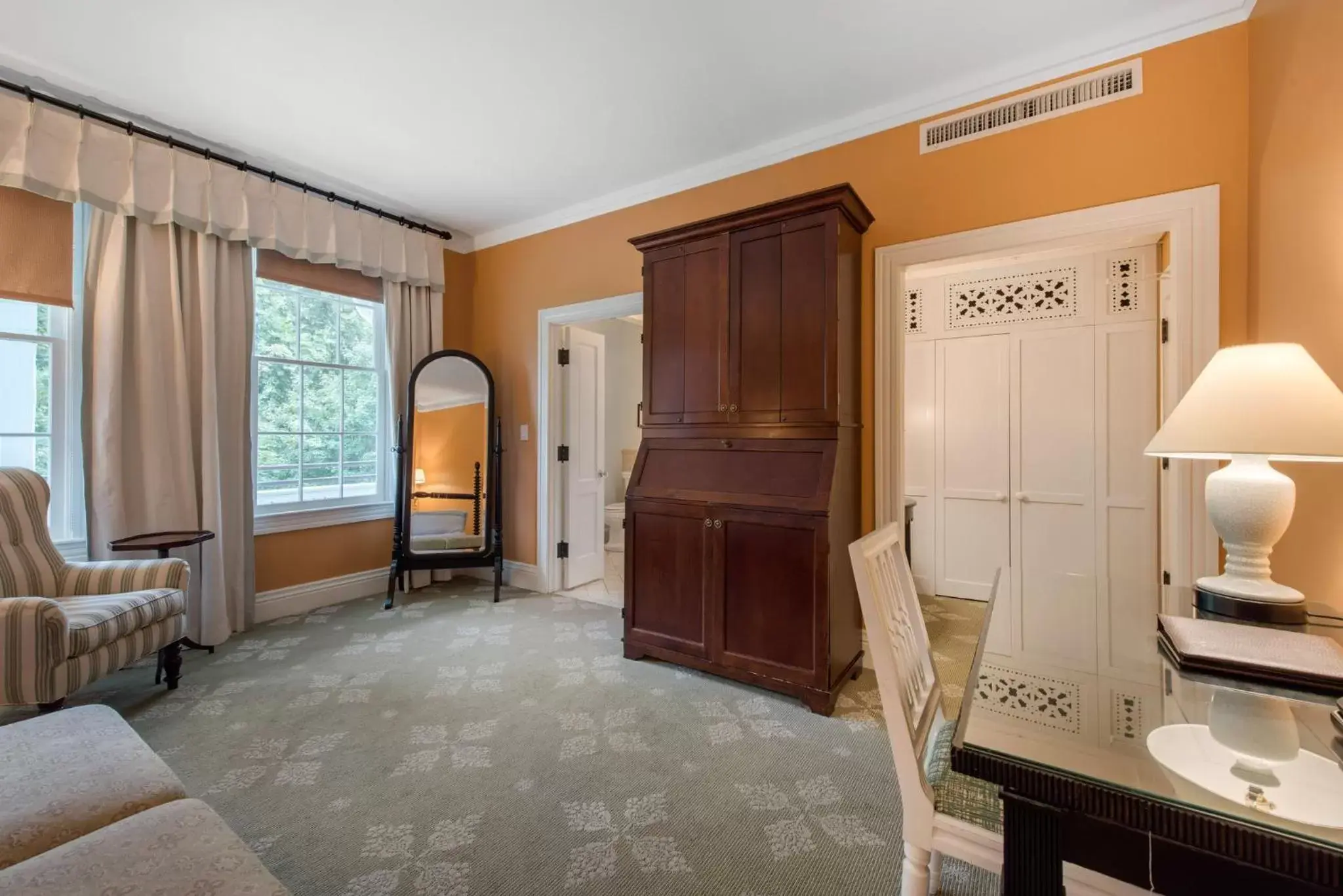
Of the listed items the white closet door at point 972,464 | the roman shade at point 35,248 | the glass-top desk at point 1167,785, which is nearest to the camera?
the glass-top desk at point 1167,785

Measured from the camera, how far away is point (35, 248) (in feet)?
8.38

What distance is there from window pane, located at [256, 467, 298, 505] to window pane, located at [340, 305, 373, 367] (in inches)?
33.3

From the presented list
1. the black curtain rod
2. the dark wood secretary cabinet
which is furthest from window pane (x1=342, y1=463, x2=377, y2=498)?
the dark wood secretary cabinet

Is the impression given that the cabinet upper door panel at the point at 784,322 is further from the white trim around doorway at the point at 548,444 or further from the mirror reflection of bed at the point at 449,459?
the mirror reflection of bed at the point at 449,459

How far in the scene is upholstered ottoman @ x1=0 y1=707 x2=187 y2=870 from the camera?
3.24 feet

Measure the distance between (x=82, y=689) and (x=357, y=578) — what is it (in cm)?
151

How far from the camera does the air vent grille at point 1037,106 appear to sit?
2182mm

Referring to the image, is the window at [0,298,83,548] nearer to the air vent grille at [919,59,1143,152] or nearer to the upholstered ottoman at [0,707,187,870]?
the upholstered ottoman at [0,707,187,870]

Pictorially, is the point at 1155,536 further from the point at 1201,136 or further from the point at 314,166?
the point at 314,166

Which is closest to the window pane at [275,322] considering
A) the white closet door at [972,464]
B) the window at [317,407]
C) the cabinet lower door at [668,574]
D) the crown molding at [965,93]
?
the window at [317,407]

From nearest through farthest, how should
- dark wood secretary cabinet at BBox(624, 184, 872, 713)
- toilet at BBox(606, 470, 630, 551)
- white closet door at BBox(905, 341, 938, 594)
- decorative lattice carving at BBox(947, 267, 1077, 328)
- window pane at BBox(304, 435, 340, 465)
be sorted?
1. dark wood secretary cabinet at BBox(624, 184, 872, 713)
2. decorative lattice carving at BBox(947, 267, 1077, 328)
3. window pane at BBox(304, 435, 340, 465)
4. white closet door at BBox(905, 341, 938, 594)
5. toilet at BBox(606, 470, 630, 551)

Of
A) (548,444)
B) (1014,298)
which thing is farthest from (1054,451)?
(548,444)

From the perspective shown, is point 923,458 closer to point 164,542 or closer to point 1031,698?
point 1031,698

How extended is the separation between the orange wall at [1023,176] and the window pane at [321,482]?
192 centimetres
